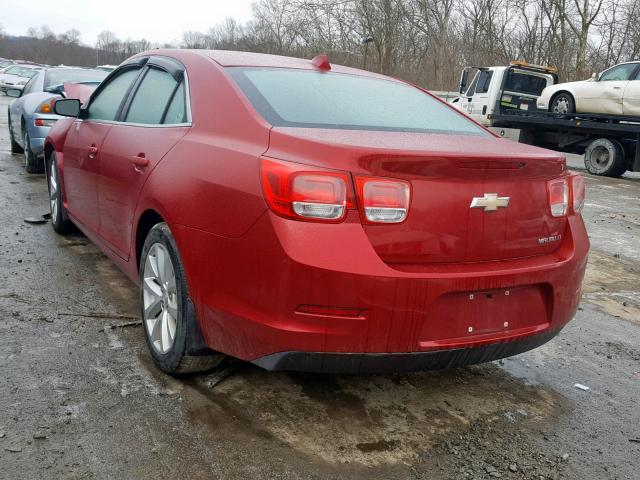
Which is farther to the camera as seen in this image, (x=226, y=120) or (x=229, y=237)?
(x=226, y=120)

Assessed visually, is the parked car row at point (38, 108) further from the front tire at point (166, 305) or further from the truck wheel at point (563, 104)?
the truck wheel at point (563, 104)

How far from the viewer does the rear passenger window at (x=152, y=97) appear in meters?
3.31

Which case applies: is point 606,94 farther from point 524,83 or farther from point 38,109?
point 38,109

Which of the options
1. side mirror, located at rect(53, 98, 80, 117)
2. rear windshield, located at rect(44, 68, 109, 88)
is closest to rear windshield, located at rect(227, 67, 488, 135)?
side mirror, located at rect(53, 98, 80, 117)

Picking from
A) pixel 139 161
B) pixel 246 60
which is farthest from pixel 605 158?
pixel 139 161

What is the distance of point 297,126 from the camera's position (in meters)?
2.54

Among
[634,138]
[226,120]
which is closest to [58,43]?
[634,138]

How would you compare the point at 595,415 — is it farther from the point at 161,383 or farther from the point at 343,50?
the point at 343,50

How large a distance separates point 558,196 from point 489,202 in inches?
18.6

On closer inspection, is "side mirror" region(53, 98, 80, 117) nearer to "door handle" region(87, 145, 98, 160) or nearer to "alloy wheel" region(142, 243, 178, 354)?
"door handle" region(87, 145, 98, 160)

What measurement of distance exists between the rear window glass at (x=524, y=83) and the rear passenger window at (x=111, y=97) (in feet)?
53.3

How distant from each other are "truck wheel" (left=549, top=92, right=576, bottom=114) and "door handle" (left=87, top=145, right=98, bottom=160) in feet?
44.4

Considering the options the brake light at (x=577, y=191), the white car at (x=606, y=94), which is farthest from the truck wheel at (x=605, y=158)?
the brake light at (x=577, y=191)

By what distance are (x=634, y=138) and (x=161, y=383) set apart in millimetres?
13385
